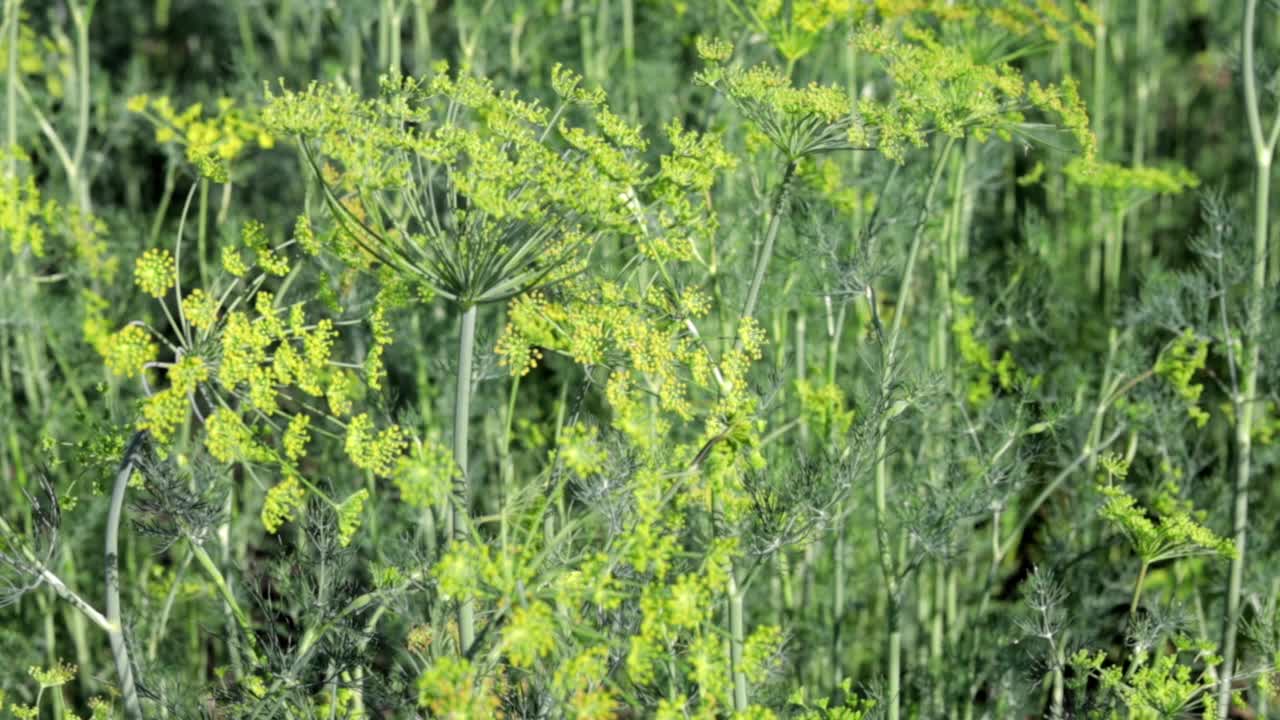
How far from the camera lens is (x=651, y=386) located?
11.0ft

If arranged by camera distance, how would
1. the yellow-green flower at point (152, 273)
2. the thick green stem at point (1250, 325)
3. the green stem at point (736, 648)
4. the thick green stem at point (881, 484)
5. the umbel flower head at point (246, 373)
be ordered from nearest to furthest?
the umbel flower head at point (246, 373) < the yellow-green flower at point (152, 273) < the green stem at point (736, 648) < the thick green stem at point (881, 484) < the thick green stem at point (1250, 325)

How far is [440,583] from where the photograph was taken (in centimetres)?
228

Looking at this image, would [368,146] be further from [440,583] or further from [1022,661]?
[1022,661]

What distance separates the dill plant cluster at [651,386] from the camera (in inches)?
102

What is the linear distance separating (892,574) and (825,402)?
25.2 inches

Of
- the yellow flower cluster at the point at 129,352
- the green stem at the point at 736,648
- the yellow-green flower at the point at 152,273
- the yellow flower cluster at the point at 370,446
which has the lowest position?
the green stem at the point at 736,648

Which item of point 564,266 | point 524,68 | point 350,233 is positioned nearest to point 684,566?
point 564,266

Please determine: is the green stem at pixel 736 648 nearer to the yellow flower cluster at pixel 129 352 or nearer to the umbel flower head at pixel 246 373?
the umbel flower head at pixel 246 373

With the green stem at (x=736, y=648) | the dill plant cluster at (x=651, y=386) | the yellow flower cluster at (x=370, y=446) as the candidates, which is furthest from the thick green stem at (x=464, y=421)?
the green stem at (x=736, y=648)

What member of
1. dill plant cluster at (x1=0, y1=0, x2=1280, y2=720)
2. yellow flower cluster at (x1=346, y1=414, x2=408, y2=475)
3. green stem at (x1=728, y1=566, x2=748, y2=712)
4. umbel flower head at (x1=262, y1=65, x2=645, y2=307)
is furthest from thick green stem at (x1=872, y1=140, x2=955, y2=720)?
yellow flower cluster at (x1=346, y1=414, x2=408, y2=475)

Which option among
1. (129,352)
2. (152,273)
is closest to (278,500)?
(129,352)

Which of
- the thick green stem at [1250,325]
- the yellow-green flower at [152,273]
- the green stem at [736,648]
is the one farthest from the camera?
the thick green stem at [1250,325]

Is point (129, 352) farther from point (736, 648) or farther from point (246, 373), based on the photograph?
point (736, 648)

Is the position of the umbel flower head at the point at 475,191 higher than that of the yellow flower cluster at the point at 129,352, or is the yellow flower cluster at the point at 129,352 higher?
the umbel flower head at the point at 475,191
